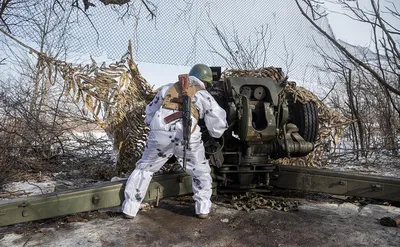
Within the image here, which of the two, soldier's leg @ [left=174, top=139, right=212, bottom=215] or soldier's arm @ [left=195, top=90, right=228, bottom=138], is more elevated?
soldier's arm @ [left=195, top=90, right=228, bottom=138]

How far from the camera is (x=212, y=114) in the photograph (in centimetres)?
360

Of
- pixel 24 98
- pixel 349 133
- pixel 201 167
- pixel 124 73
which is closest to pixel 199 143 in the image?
pixel 201 167

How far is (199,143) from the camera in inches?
142

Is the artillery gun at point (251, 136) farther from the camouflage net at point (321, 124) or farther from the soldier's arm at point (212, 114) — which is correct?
the camouflage net at point (321, 124)

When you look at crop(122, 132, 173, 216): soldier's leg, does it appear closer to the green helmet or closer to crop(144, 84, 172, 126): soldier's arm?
crop(144, 84, 172, 126): soldier's arm

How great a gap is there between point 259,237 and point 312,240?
43 centimetres

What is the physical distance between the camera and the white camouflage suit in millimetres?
3461

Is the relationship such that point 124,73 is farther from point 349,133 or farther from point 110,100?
point 349,133

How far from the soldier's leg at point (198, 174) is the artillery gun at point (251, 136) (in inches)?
10.2

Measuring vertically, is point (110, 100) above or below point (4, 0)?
below

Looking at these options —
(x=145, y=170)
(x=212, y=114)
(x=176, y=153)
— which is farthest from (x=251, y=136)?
(x=145, y=170)

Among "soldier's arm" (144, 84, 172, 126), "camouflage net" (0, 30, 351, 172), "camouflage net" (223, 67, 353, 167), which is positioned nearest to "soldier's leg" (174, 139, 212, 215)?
"soldier's arm" (144, 84, 172, 126)

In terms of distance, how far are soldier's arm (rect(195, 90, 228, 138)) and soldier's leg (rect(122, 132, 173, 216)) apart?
431 millimetres

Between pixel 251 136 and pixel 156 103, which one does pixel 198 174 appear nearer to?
pixel 251 136
